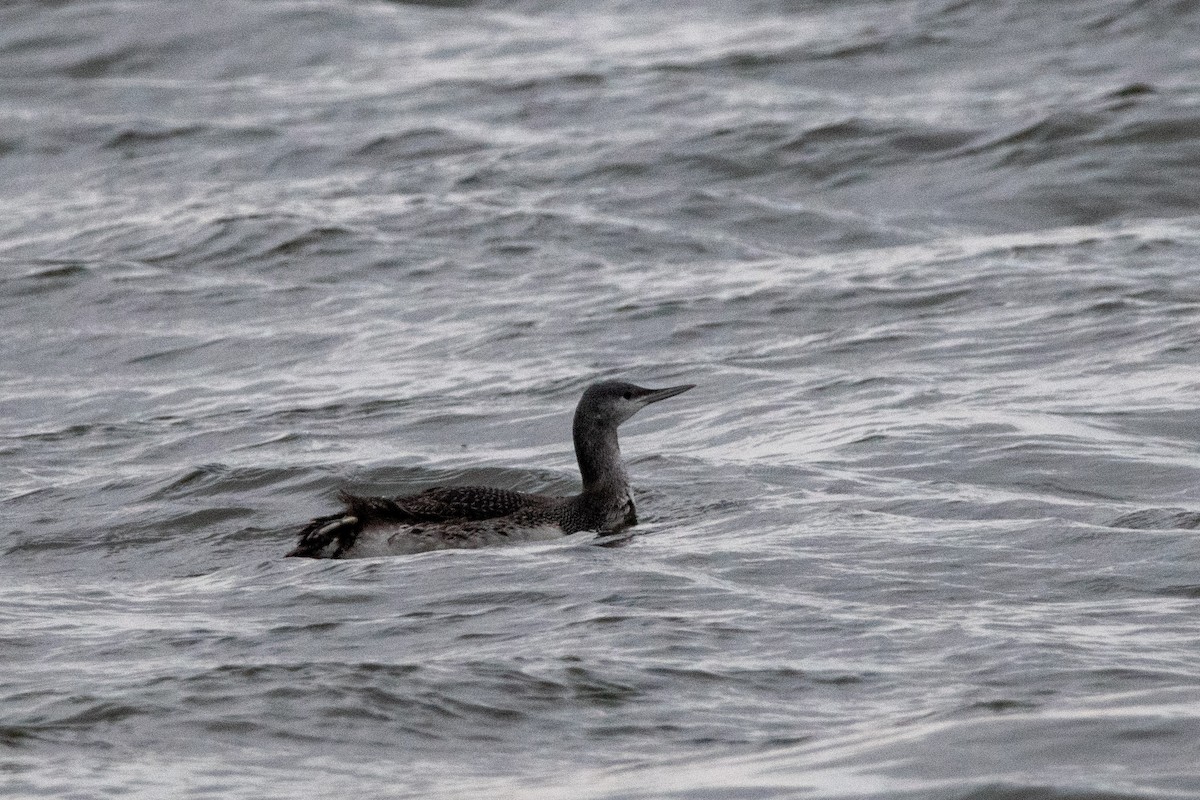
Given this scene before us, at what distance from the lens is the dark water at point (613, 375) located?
7539mm

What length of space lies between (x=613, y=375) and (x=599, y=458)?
265cm

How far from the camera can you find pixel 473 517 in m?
10.4

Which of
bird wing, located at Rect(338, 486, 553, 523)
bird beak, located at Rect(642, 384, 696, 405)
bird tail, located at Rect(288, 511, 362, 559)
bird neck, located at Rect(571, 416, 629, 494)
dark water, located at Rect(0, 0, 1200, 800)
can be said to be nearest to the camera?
dark water, located at Rect(0, 0, 1200, 800)

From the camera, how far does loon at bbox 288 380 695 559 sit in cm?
1012

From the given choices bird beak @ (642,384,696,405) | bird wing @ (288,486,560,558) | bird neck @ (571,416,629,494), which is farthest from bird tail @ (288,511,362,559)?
bird beak @ (642,384,696,405)

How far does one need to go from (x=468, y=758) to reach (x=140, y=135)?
1540 cm

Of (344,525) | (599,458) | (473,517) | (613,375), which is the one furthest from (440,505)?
(613,375)

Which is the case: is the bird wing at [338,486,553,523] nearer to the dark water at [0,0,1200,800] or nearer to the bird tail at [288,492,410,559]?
the bird tail at [288,492,410,559]

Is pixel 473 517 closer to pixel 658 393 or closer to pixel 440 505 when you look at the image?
pixel 440 505

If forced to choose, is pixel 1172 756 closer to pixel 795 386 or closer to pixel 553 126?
pixel 795 386

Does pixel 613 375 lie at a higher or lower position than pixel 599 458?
lower

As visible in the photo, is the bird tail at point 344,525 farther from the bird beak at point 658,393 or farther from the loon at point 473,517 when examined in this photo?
the bird beak at point 658,393

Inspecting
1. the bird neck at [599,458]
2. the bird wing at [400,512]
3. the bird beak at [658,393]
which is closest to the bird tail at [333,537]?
the bird wing at [400,512]

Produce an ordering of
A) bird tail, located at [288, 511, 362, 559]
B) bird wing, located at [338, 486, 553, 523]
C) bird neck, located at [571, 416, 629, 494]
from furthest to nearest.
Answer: bird neck, located at [571, 416, 629, 494] < bird wing, located at [338, 486, 553, 523] < bird tail, located at [288, 511, 362, 559]
